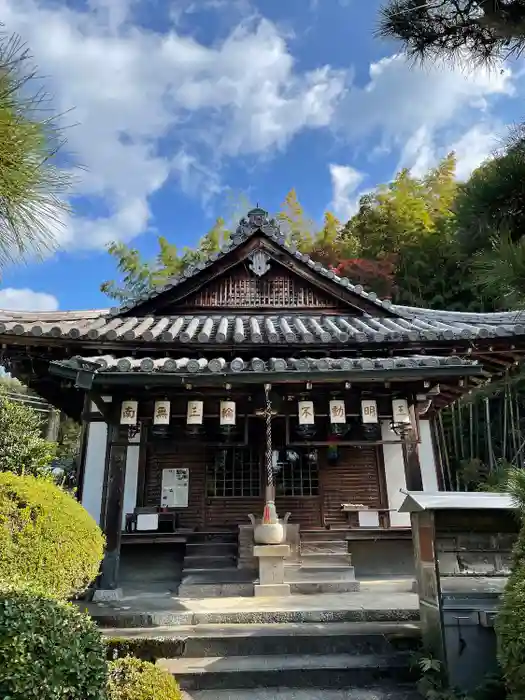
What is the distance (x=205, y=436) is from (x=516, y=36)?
6884mm

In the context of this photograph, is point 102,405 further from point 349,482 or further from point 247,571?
point 349,482

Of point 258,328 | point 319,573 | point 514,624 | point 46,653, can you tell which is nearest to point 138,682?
point 46,653

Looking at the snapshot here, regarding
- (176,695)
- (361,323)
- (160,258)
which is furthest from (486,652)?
(160,258)

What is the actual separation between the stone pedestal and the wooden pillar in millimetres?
1913

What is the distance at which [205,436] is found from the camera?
28.6 feet

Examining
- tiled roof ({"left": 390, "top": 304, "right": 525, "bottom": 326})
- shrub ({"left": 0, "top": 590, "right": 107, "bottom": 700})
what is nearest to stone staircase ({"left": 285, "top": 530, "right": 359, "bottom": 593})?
shrub ({"left": 0, "top": 590, "right": 107, "bottom": 700})

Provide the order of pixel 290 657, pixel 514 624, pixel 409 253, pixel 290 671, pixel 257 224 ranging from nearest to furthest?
1. pixel 514 624
2. pixel 290 671
3. pixel 290 657
4. pixel 257 224
5. pixel 409 253

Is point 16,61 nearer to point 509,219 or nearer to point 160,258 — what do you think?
point 509,219

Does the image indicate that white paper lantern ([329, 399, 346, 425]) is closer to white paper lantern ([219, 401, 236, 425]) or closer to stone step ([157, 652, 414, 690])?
white paper lantern ([219, 401, 236, 425])

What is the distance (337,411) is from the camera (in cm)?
746

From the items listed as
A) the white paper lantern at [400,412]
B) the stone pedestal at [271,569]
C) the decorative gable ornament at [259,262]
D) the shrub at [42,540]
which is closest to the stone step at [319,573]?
the stone pedestal at [271,569]

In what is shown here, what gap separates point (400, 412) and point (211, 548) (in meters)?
3.74

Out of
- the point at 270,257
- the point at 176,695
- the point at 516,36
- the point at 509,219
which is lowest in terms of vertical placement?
the point at 176,695

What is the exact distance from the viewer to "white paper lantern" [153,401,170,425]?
7.31 meters
